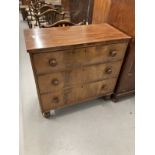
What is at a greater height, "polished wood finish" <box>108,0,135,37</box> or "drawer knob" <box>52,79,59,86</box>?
"polished wood finish" <box>108,0,135,37</box>

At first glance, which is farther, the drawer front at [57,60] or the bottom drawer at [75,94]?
the bottom drawer at [75,94]

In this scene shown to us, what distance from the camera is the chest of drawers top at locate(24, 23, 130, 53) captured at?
1208mm

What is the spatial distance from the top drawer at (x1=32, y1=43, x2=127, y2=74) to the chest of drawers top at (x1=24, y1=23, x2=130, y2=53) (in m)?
0.05

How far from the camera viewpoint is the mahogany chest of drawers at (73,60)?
4.09ft

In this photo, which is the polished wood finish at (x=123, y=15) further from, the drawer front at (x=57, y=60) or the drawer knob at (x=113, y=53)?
the drawer front at (x=57, y=60)

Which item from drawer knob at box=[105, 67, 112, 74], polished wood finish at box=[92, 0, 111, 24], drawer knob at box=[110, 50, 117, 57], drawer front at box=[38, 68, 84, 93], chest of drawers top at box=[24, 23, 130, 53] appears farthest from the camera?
polished wood finish at box=[92, 0, 111, 24]

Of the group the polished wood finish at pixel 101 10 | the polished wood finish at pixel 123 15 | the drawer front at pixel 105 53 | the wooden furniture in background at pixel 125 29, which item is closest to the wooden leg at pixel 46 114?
the drawer front at pixel 105 53

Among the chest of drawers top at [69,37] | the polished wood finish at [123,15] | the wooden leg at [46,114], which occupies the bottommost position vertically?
the wooden leg at [46,114]

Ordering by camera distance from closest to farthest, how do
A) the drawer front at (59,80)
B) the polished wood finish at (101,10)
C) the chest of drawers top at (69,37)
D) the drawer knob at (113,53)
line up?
the chest of drawers top at (69,37)
the drawer front at (59,80)
the drawer knob at (113,53)
the polished wood finish at (101,10)

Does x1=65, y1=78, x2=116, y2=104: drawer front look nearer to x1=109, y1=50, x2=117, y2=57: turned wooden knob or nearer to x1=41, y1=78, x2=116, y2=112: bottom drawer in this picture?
x1=41, y1=78, x2=116, y2=112: bottom drawer

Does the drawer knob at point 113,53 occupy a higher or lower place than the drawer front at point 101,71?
higher

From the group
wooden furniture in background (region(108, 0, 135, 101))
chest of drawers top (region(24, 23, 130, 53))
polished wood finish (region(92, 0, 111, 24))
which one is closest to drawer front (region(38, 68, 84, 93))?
chest of drawers top (region(24, 23, 130, 53))

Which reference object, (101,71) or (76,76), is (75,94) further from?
(101,71)
